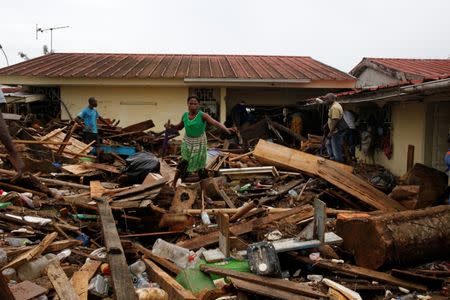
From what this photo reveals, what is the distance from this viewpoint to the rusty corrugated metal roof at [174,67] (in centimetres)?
1358

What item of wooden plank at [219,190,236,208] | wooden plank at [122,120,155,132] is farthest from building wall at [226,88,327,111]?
wooden plank at [219,190,236,208]

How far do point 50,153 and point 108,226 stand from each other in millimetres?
4934

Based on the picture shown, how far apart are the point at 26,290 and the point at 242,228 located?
2.50m

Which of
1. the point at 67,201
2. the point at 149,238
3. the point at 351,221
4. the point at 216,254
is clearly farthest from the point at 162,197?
the point at 351,221

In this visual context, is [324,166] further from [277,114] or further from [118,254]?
[277,114]

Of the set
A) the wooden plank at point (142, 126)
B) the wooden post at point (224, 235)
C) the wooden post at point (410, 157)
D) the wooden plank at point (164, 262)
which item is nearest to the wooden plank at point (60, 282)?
the wooden plank at point (164, 262)

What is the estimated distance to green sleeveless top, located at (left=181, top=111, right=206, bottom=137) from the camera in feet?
22.1

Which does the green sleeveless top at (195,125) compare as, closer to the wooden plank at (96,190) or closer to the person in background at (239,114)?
the wooden plank at (96,190)

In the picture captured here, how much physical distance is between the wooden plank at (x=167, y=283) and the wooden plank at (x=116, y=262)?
15.1 inches

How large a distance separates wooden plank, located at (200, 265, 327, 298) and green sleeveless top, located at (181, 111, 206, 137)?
3.24 meters

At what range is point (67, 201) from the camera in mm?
5656

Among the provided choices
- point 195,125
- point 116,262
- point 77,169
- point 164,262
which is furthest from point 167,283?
point 77,169

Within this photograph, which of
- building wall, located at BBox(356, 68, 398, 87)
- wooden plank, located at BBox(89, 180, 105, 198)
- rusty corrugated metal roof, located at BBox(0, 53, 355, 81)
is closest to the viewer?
wooden plank, located at BBox(89, 180, 105, 198)

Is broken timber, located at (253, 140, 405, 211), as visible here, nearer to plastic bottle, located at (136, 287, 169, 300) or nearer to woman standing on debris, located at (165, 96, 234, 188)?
woman standing on debris, located at (165, 96, 234, 188)
